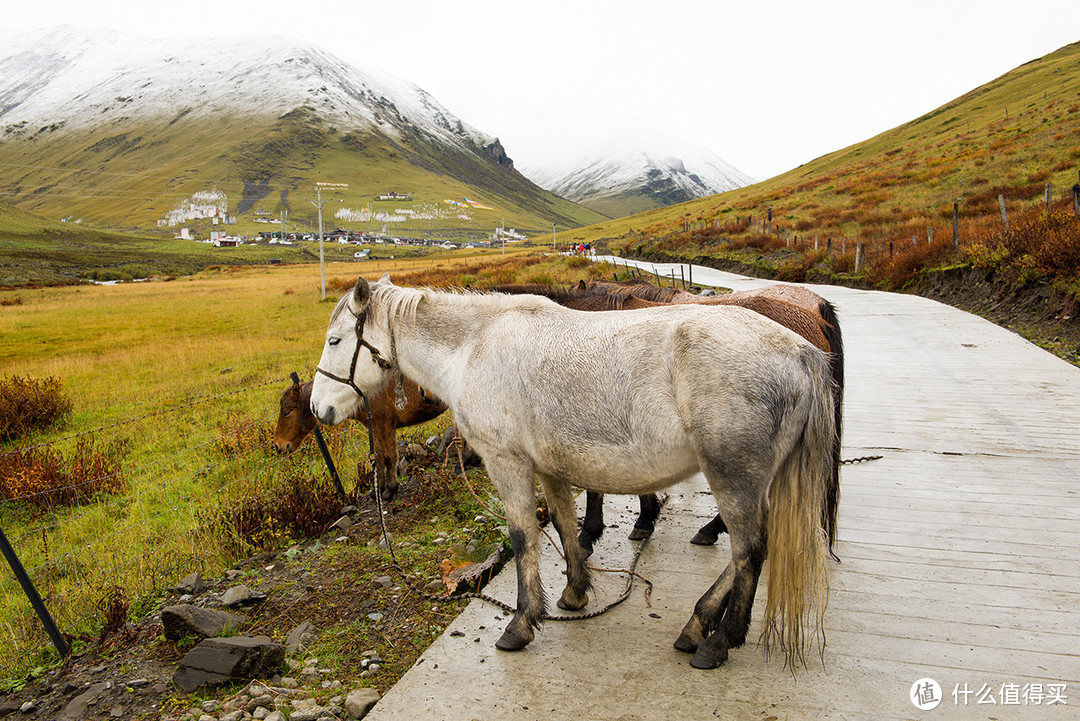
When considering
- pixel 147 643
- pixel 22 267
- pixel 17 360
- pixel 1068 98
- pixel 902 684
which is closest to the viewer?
pixel 902 684

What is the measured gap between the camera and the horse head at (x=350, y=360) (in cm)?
428

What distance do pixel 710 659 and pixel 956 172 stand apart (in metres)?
42.4

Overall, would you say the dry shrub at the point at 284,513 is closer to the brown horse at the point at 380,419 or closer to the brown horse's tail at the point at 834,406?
the brown horse at the point at 380,419

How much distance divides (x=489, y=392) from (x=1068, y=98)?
6655cm

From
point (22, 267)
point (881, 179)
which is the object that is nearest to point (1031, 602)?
point (881, 179)

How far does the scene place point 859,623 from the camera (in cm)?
356

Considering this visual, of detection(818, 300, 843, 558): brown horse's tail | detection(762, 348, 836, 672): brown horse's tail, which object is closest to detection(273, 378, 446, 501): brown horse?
detection(818, 300, 843, 558): brown horse's tail

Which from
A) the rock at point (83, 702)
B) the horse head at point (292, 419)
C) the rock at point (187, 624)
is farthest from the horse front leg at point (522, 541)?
the horse head at point (292, 419)

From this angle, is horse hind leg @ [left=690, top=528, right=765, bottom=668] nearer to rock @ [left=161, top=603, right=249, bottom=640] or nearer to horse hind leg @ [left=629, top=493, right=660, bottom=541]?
horse hind leg @ [left=629, top=493, right=660, bottom=541]

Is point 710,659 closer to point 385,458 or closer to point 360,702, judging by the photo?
point 360,702

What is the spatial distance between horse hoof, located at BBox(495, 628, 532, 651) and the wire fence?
133 inches

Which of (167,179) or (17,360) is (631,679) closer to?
(17,360)

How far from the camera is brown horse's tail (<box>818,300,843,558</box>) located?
13.1ft

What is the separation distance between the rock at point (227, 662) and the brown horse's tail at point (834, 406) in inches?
145
